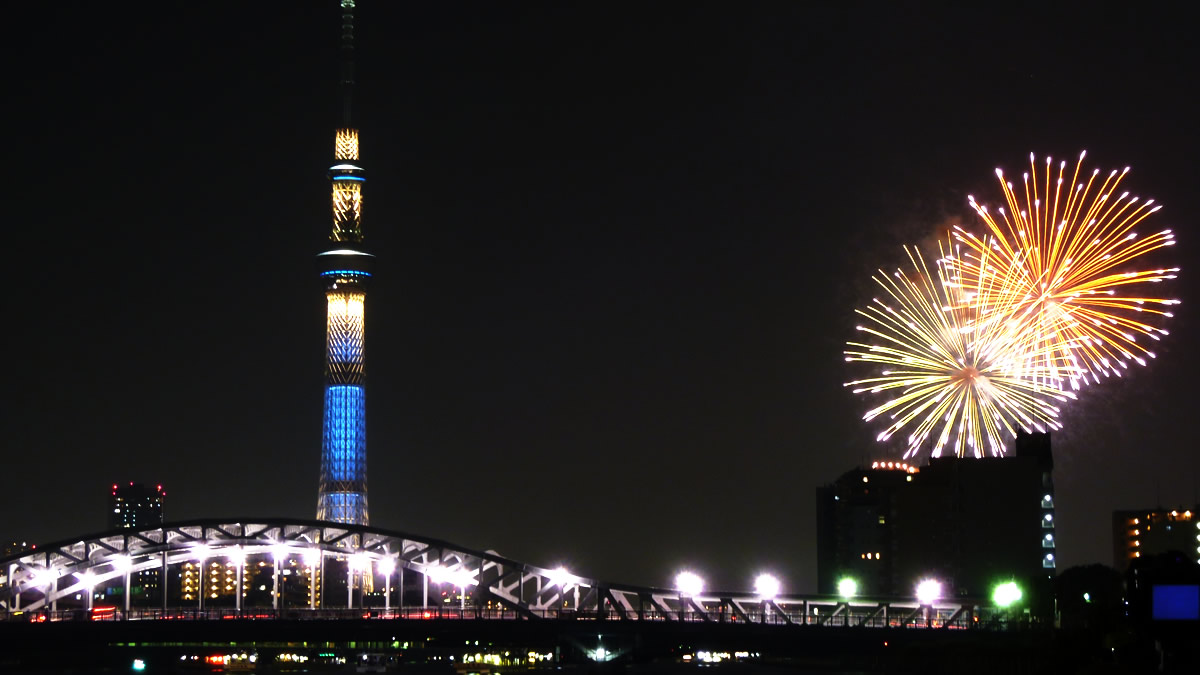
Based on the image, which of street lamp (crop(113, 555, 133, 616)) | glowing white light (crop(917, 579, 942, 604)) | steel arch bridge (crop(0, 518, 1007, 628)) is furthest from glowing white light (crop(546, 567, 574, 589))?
street lamp (crop(113, 555, 133, 616))

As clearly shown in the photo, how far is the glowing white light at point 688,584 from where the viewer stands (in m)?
151

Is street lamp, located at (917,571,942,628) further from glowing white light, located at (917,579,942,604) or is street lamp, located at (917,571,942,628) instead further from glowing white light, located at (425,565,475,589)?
glowing white light, located at (425,565,475,589)

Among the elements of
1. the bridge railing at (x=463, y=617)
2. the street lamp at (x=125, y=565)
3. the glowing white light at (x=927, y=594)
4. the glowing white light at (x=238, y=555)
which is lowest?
the bridge railing at (x=463, y=617)

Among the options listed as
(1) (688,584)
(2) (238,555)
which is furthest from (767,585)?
(2) (238,555)

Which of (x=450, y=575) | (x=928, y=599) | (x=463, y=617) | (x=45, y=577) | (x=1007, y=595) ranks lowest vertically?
(x=463, y=617)

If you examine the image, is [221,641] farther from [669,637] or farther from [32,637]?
[669,637]

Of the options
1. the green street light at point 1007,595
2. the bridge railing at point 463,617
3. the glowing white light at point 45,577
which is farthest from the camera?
the green street light at point 1007,595

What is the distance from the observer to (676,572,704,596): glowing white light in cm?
Result: 15075

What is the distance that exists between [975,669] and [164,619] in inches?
2208

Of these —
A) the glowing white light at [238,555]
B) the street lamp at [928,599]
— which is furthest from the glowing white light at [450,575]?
the street lamp at [928,599]

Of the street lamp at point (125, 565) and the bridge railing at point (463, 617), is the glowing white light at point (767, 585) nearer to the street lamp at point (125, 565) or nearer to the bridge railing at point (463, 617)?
the bridge railing at point (463, 617)

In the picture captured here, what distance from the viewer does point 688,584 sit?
500 feet

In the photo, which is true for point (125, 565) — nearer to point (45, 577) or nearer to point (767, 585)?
point (45, 577)

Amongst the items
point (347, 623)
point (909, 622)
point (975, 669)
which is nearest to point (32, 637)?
point (347, 623)
